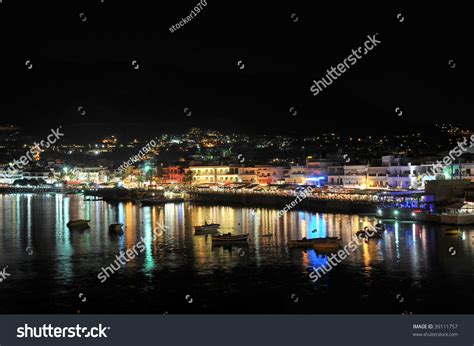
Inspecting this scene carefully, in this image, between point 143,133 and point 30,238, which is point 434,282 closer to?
point 30,238

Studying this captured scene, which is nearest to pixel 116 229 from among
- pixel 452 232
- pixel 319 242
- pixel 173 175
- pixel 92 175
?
pixel 319 242

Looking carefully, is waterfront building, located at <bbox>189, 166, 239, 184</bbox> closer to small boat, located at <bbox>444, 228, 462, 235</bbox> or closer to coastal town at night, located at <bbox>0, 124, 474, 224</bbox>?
coastal town at night, located at <bbox>0, 124, 474, 224</bbox>

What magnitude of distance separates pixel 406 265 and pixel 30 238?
17553 mm

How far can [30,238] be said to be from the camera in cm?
3147

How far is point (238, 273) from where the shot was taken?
70.8 ft

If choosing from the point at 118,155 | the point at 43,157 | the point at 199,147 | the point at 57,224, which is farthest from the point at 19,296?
the point at 43,157

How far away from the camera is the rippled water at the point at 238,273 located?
1753 centimetres

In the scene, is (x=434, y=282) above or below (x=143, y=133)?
below
